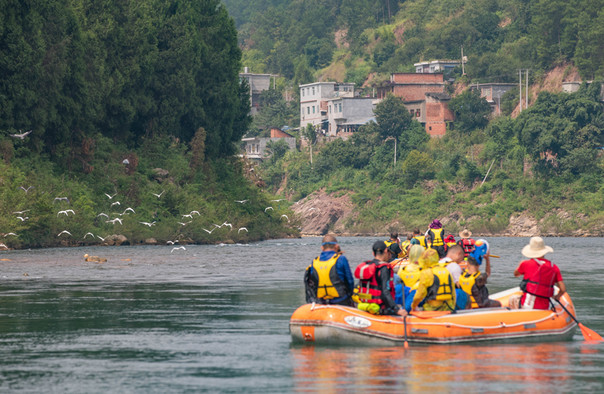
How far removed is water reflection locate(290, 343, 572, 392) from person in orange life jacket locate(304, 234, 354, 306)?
1.04 metres

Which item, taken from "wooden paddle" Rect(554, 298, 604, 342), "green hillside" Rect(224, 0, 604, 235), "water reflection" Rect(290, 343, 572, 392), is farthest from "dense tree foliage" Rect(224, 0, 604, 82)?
"water reflection" Rect(290, 343, 572, 392)

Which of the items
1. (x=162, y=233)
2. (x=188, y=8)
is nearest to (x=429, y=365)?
(x=162, y=233)

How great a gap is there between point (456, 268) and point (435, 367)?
3.37 meters

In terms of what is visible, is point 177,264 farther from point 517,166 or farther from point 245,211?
point 517,166

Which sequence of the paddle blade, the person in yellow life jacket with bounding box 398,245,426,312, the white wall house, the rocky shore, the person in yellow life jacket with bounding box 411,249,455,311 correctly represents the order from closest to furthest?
the person in yellow life jacket with bounding box 411,249,455,311
the person in yellow life jacket with bounding box 398,245,426,312
the paddle blade
the rocky shore
the white wall house

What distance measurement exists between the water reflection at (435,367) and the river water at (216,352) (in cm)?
2

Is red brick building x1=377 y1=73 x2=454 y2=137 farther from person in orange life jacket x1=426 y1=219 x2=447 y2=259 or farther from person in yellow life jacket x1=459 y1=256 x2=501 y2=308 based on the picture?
person in yellow life jacket x1=459 y1=256 x2=501 y2=308

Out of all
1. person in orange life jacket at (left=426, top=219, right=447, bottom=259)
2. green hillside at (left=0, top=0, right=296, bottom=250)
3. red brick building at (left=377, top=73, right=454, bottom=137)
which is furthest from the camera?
red brick building at (left=377, top=73, right=454, bottom=137)

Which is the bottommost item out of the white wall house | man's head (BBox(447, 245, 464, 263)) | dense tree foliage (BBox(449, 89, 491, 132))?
man's head (BBox(447, 245, 464, 263))

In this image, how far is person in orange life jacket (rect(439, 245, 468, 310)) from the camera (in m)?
19.9

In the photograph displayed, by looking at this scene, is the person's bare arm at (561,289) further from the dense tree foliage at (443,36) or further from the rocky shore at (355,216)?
the dense tree foliage at (443,36)

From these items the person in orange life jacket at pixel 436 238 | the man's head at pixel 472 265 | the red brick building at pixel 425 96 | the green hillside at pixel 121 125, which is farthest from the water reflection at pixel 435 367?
the red brick building at pixel 425 96

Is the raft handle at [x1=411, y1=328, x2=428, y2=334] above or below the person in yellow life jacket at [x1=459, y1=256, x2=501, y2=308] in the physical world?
below

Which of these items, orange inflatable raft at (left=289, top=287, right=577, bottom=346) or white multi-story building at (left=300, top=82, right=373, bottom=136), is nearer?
orange inflatable raft at (left=289, top=287, right=577, bottom=346)
